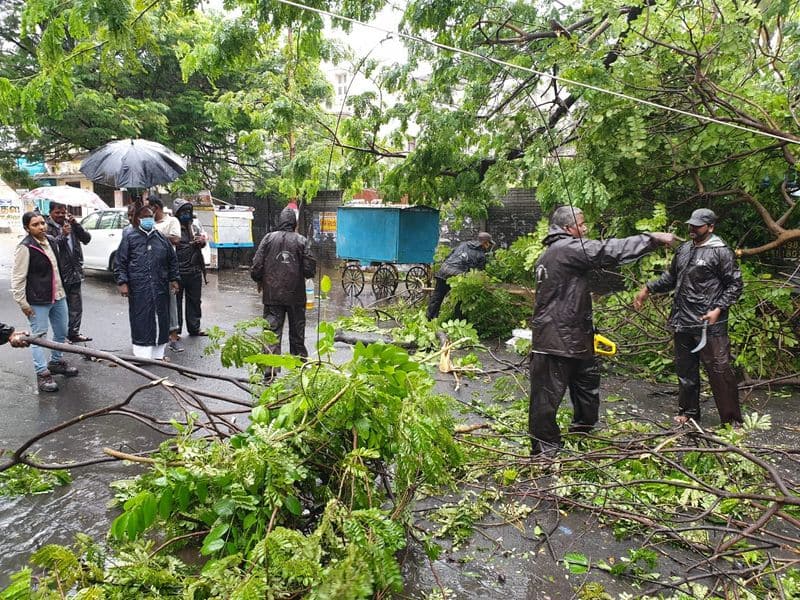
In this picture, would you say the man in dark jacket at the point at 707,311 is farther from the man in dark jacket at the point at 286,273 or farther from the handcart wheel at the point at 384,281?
the handcart wheel at the point at 384,281

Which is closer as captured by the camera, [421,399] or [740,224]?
[421,399]

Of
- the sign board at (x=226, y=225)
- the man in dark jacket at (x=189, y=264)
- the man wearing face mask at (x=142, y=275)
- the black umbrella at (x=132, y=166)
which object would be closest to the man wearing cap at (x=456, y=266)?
the man in dark jacket at (x=189, y=264)

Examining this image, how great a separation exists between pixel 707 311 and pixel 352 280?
28.0 feet

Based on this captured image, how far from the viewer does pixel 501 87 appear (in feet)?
28.2

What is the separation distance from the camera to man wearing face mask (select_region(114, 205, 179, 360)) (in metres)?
6.21

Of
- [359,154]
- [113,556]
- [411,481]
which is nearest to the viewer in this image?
[411,481]

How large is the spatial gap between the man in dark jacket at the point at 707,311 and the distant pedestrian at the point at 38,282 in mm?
5660

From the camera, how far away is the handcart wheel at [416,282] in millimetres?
11102

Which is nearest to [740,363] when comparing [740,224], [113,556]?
[740,224]

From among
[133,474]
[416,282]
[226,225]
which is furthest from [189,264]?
[226,225]

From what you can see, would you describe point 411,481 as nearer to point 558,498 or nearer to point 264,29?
point 558,498

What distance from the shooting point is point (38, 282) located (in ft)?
18.4

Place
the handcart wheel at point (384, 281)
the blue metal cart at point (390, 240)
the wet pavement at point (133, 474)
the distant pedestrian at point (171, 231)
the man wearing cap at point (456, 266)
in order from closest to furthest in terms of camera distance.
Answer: the wet pavement at point (133, 474)
the distant pedestrian at point (171, 231)
the man wearing cap at point (456, 266)
the blue metal cart at point (390, 240)
the handcart wheel at point (384, 281)

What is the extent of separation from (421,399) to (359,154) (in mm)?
7179
